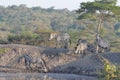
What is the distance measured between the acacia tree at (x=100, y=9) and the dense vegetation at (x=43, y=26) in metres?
0.55

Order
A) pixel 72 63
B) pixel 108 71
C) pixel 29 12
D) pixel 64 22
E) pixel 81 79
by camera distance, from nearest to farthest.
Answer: pixel 108 71 → pixel 81 79 → pixel 72 63 → pixel 64 22 → pixel 29 12

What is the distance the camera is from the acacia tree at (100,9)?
3838 cm

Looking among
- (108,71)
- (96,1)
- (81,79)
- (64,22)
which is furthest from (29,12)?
(108,71)

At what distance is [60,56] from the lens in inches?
1382

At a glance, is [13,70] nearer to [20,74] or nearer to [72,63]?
[20,74]

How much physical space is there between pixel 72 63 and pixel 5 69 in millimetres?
5018

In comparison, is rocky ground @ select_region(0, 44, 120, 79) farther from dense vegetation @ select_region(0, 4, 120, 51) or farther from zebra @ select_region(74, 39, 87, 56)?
dense vegetation @ select_region(0, 4, 120, 51)

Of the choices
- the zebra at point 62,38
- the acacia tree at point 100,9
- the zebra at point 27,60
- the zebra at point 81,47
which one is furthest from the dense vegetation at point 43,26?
the zebra at point 27,60

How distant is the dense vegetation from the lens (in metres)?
44.7

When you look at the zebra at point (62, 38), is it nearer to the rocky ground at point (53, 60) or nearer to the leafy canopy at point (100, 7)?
the leafy canopy at point (100, 7)

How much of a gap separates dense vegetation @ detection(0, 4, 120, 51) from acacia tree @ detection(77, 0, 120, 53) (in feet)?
1.82

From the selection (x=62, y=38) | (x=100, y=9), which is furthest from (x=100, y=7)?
(x=62, y=38)

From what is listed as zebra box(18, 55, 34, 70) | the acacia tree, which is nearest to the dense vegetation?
the acacia tree

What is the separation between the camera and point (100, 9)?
128ft
